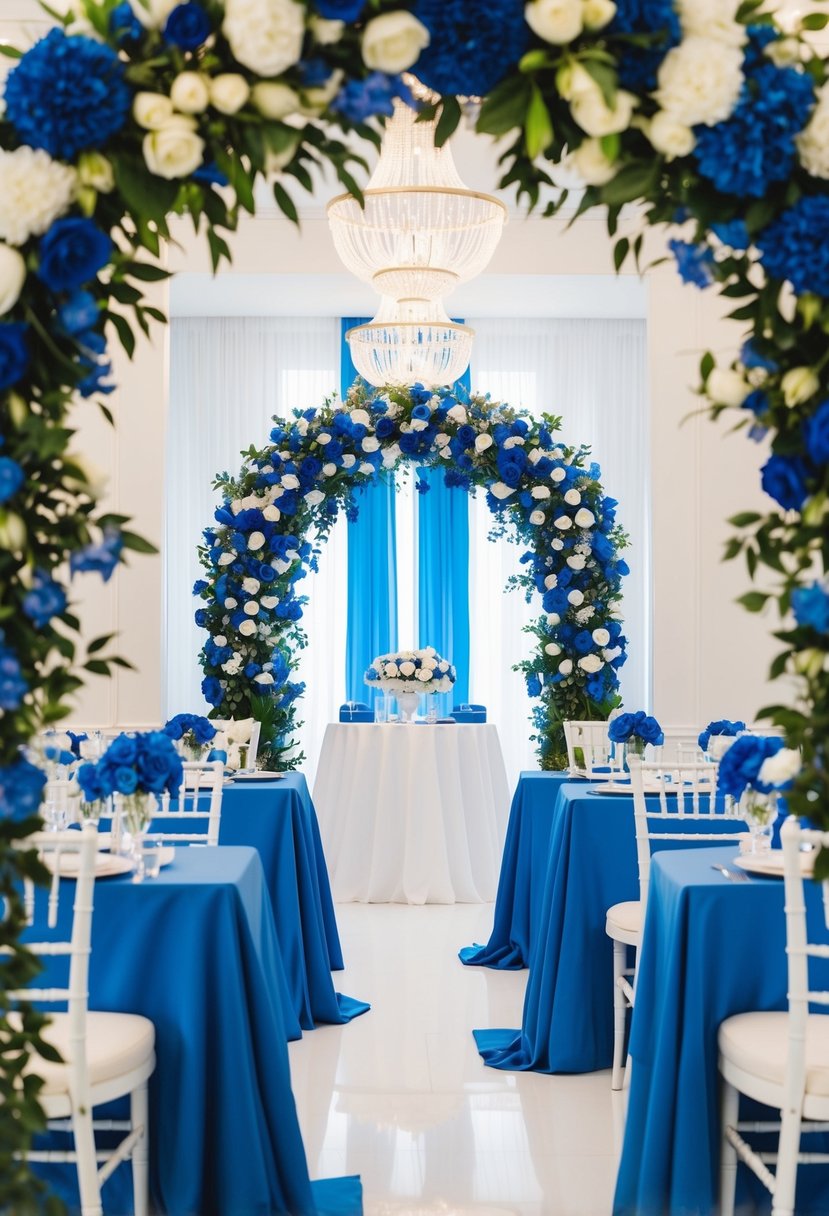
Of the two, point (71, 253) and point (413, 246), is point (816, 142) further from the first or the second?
point (413, 246)

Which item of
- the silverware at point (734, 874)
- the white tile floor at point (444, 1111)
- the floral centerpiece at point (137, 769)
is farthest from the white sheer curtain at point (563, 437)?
the floral centerpiece at point (137, 769)

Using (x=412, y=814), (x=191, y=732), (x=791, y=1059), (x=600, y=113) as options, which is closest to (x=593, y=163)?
(x=600, y=113)

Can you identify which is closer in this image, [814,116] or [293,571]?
[814,116]

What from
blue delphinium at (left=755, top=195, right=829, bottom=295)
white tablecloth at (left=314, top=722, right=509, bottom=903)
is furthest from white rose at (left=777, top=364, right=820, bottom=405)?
white tablecloth at (left=314, top=722, right=509, bottom=903)

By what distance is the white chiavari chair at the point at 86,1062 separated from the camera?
2.53 metres

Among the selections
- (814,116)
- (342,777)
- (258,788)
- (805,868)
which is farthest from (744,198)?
(342,777)

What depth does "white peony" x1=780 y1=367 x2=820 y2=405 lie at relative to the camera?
6.65 ft

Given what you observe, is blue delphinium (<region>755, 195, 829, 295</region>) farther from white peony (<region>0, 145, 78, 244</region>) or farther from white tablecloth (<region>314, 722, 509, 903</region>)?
white tablecloth (<region>314, 722, 509, 903</region>)

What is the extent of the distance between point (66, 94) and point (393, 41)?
483 millimetres

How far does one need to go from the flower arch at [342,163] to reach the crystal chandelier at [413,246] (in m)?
3.75

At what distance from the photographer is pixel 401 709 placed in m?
7.62

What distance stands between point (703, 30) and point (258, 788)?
3.85m

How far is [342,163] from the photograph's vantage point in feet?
6.65

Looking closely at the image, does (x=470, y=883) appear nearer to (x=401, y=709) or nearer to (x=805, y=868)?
(x=401, y=709)
